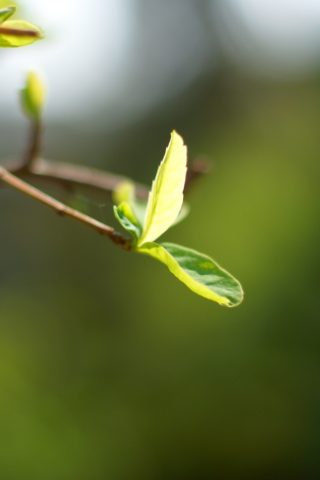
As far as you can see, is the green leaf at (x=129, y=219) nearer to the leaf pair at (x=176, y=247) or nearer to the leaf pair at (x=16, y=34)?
the leaf pair at (x=176, y=247)

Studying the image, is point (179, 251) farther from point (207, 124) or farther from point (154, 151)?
point (154, 151)

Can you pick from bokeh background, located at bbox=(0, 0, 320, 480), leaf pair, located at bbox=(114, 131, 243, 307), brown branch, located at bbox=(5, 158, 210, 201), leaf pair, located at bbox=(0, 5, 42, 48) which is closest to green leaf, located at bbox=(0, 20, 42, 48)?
leaf pair, located at bbox=(0, 5, 42, 48)

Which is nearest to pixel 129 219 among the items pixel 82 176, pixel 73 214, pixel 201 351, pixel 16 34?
pixel 73 214

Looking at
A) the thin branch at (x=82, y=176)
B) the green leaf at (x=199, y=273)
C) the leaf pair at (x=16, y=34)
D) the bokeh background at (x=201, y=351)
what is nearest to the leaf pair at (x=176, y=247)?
the green leaf at (x=199, y=273)

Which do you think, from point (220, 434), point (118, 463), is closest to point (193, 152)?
point (220, 434)

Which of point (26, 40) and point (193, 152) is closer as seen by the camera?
point (26, 40)
